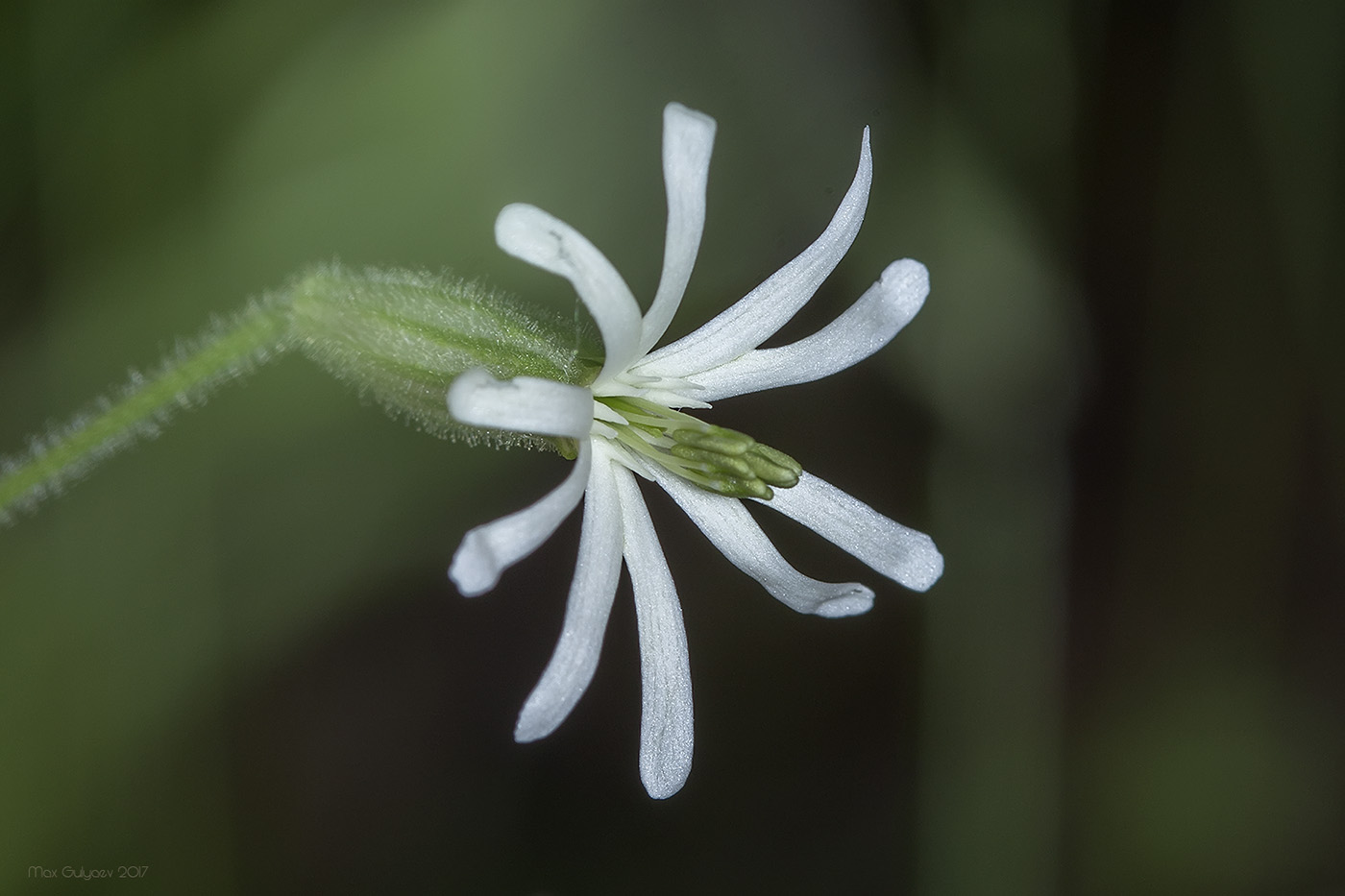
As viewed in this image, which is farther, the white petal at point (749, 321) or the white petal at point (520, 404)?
the white petal at point (749, 321)

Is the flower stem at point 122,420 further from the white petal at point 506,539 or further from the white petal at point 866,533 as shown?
the white petal at point 866,533

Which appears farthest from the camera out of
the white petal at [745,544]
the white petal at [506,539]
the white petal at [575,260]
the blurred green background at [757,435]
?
the blurred green background at [757,435]

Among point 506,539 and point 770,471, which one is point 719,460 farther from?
point 506,539

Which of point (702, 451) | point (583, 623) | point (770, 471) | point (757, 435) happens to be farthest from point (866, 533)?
point (757, 435)

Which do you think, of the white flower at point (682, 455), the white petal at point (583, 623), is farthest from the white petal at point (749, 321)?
the white petal at point (583, 623)

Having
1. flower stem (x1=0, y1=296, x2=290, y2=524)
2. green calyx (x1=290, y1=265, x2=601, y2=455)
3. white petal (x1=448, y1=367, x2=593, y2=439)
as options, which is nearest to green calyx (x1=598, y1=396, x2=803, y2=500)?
green calyx (x1=290, y1=265, x2=601, y2=455)

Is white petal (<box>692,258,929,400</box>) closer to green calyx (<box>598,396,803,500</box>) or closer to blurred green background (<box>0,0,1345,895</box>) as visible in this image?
green calyx (<box>598,396,803,500</box>)

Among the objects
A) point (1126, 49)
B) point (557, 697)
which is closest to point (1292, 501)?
point (1126, 49)
